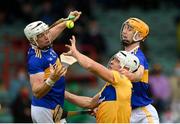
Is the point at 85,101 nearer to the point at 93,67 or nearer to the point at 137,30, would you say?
the point at 137,30

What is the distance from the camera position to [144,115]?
11.8 metres

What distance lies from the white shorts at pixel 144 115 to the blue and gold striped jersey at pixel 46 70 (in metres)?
1.07

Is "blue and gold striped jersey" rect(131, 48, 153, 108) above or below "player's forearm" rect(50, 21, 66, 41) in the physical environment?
below

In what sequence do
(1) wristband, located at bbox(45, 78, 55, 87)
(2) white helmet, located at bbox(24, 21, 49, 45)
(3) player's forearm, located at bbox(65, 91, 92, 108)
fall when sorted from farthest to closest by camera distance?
1. (3) player's forearm, located at bbox(65, 91, 92, 108)
2. (2) white helmet, located at bbox(24, 21, 49, 45)
3. (1) wristband, located at bbox(45, 78, 55, 87)

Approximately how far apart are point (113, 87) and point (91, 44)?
982cm

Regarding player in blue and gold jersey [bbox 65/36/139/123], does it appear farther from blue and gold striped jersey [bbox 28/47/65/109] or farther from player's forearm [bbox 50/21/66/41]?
player's forearm [bbox 50/21/66/41]

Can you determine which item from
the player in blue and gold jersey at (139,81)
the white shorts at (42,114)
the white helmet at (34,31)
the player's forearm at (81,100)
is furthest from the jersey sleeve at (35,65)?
the player in blue and gold jersey at (139,81)

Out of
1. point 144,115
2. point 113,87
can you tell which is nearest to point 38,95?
point 113,87

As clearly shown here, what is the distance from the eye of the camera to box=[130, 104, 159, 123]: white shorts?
1180 cm

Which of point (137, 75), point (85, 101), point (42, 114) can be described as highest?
point (137, 75)

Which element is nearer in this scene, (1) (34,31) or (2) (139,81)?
(1) (34,31)

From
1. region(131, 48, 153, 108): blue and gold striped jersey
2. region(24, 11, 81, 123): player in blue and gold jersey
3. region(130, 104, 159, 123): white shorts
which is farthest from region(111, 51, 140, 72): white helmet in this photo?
region(130, 104, 159, 123): white shorts

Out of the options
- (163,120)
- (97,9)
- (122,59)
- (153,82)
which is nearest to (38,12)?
(97,9)

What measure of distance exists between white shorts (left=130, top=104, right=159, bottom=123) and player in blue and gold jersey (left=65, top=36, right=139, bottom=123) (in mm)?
1464
